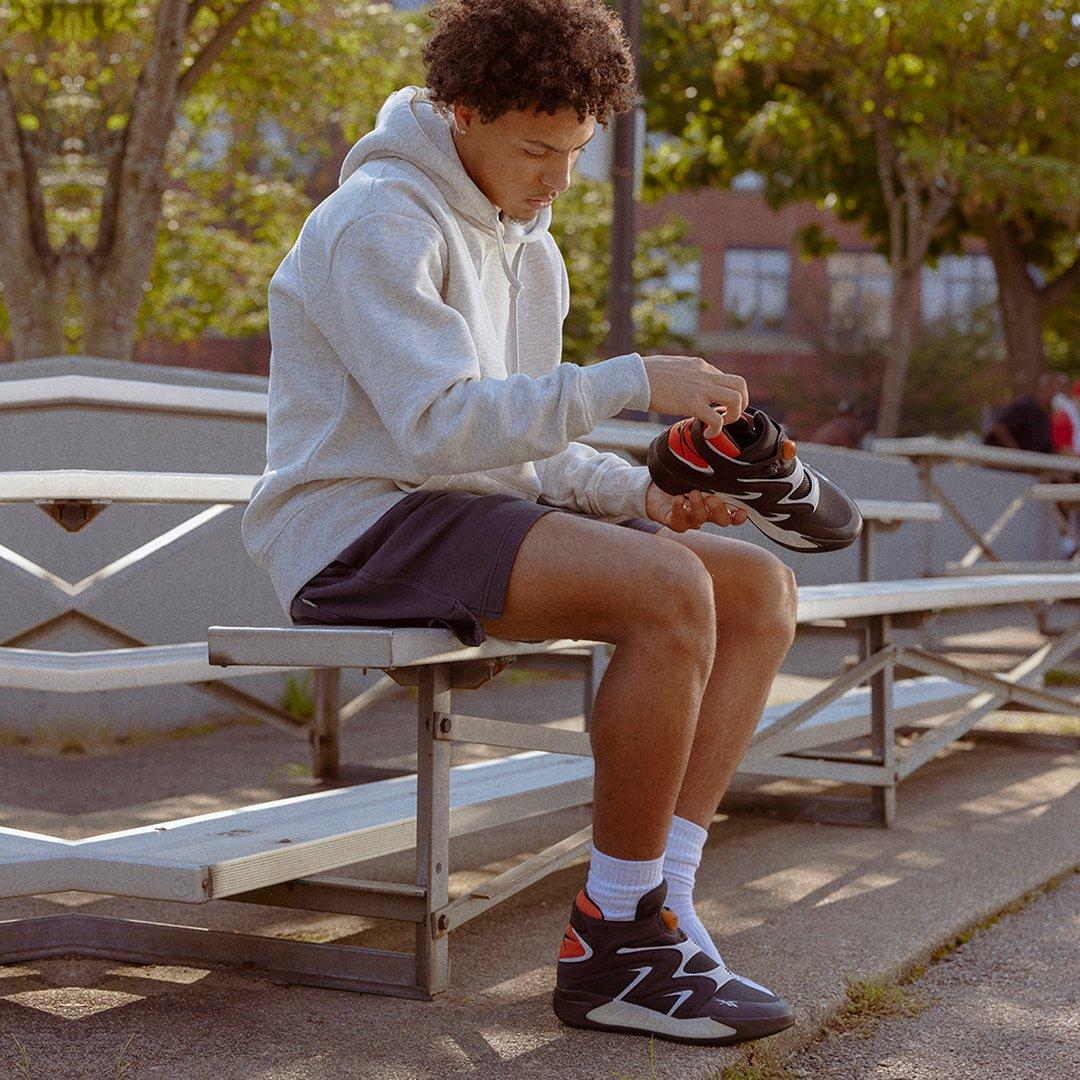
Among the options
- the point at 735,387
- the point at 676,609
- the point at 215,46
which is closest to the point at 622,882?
the point at 676,609

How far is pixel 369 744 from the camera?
5836 mm

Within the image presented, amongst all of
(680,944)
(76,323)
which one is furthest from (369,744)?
(76,323)

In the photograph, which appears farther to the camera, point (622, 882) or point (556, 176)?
point (556, 176)

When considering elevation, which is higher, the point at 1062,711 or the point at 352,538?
the point at 352,538

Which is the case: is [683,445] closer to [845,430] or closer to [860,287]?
[845,430]

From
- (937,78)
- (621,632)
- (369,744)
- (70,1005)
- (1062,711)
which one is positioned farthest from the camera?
(937,78)

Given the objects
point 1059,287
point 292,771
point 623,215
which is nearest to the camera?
point 292,771

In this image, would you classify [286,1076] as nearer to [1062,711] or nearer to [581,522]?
[581,522]

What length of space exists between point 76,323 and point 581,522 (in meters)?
10.2

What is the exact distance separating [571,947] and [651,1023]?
189mm

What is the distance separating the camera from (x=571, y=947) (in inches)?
106

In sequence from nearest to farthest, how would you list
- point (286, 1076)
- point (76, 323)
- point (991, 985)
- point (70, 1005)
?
point (286, 1076), point (70, 1005), point (991, 985), point (76, 323)

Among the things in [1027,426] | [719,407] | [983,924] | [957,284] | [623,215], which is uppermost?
[957,284]

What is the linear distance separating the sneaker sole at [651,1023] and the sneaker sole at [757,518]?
86cm
